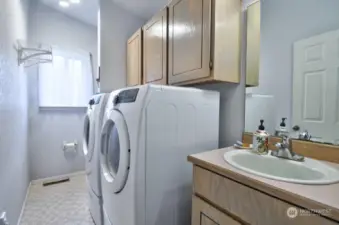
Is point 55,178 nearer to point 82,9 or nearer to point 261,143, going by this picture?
point 82,9

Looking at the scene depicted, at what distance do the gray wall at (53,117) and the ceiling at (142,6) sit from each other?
3.39 feet

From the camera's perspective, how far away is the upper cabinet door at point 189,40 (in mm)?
1257

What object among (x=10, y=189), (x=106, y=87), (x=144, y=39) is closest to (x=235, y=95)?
(x=144, y=39)

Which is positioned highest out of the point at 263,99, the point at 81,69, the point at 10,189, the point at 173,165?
the point at 81,69

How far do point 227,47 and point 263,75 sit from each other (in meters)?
0.31

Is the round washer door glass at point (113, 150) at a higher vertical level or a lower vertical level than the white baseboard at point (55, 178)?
higher

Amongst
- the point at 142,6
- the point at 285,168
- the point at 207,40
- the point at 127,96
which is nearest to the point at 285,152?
the point at 285,168

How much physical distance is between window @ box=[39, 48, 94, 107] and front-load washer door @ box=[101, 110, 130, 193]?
6.15 ft

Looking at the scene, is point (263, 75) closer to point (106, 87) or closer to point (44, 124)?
point (106, 87)

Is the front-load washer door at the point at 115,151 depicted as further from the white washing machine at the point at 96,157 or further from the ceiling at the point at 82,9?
the ceiling at the point at 82,9

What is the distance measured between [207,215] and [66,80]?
291cm

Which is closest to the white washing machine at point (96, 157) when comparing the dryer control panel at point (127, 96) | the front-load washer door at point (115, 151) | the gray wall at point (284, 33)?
the front-load washer door at point (115, 151)

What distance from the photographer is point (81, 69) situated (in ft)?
10.3

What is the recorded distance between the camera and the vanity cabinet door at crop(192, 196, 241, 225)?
82 centimetres
